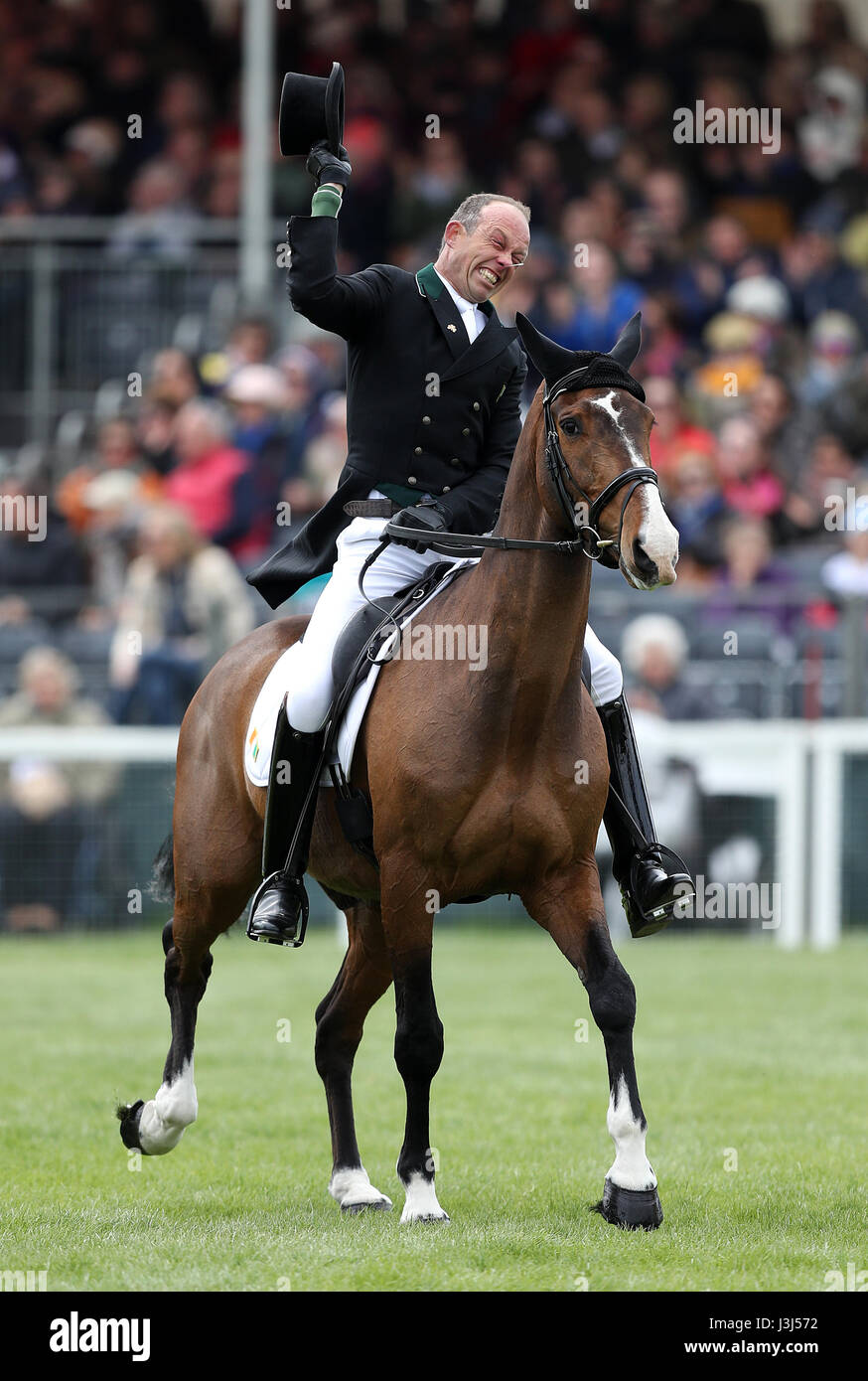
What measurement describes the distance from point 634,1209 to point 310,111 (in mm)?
3487

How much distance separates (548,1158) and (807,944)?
6892 mm

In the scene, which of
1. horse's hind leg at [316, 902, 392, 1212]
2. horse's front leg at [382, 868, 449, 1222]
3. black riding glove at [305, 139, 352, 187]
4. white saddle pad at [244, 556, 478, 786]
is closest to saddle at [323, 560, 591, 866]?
white saddle pad at [244, 556, 478, 786]

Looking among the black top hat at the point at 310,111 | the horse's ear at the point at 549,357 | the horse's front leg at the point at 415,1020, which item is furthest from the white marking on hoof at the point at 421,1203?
the black top hat at the point at 310,111

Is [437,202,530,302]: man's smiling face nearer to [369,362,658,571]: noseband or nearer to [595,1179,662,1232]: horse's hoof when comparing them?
[369,362,658,571]: noseband

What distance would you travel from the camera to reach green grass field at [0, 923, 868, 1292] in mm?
5738

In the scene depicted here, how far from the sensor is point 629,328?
6172 mm

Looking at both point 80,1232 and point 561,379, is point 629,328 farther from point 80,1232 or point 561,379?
point 80,1232

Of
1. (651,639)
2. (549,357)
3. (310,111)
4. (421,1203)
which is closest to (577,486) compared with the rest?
(549,357)

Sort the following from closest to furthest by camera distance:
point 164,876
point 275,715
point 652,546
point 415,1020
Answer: point 652,546
point 415,1020
point 275,715
point 164,876

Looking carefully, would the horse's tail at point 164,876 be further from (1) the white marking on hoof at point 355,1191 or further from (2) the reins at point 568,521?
(2) the reins at point 568,521

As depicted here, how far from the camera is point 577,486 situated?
5.89 metres

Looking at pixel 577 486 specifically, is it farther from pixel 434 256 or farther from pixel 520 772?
pixel 434 256

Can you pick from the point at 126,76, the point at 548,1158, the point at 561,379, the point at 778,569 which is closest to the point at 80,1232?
the point at 548,1158

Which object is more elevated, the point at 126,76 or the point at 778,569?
the point at 126,76
